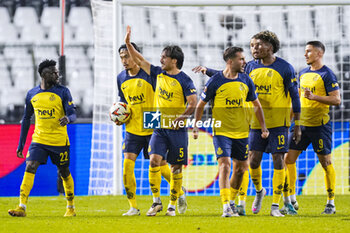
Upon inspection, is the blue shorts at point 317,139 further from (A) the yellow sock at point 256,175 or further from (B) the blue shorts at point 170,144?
(B) the blue shorts at point 170,144

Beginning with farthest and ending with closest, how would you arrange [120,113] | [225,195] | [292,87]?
[120,113] → [292,87] → [225,195]

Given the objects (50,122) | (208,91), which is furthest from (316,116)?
(50,122)

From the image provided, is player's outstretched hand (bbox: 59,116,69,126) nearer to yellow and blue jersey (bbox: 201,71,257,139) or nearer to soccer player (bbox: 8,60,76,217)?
soccer player (bbox: 8,60,76,217)

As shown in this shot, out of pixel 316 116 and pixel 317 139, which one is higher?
pixel 316 116

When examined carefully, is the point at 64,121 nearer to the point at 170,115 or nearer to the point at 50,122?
the point at 50,122

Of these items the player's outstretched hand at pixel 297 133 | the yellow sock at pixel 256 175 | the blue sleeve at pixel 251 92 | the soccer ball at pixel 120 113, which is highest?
the blue sleeve at pixel 251 92

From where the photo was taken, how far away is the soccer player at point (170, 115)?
670 cm

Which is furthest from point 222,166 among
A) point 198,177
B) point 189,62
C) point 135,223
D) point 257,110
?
point 189,62

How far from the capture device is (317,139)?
7.42 meters

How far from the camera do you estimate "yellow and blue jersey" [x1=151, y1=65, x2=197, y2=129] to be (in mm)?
6715

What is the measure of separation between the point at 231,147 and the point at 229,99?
1.71ft

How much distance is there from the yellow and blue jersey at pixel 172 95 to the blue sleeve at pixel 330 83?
1725 mm

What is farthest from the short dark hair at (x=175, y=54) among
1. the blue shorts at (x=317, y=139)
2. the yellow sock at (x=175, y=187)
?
the blue shorts at (x=317, y=139)

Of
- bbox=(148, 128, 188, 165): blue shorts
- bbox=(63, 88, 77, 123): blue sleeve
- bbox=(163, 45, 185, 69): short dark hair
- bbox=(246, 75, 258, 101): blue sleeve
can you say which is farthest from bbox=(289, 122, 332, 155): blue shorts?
bbox=(63, 88, 77, 123): blue sleeve
